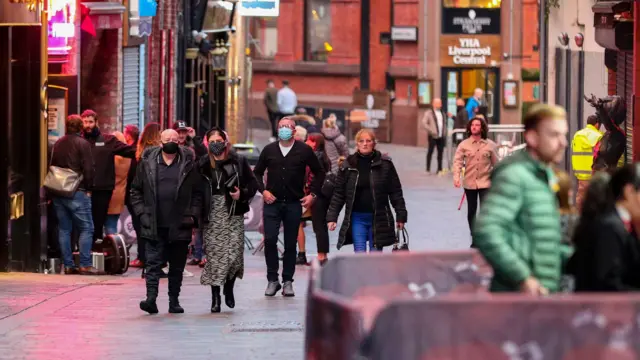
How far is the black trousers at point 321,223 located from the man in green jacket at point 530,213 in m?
10.4

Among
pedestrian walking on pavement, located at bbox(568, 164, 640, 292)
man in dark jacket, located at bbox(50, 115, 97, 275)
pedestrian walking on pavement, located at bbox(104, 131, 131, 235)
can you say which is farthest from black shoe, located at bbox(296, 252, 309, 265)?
pedestrian walking on pavement, located at bbox(568, 164, 640, 292)

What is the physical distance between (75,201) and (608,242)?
11685 mm

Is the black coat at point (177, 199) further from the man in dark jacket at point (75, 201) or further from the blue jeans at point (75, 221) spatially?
the blue jeans at point (75, 221)

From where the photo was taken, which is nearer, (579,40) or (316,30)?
(579,40)

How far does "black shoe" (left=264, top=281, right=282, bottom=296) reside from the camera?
15.8 meters

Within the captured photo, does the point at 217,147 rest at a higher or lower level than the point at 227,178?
higher

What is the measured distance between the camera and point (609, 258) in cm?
716

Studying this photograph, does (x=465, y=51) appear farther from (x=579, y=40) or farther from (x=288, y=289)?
(x=288, y=289)

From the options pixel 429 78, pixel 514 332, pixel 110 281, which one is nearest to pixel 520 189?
pixel 514 332

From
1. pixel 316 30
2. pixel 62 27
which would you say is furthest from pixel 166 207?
pixel 316 30

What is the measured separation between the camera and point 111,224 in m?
19.6

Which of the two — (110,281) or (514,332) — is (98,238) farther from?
(514,332)

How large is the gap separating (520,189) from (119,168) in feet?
40.9

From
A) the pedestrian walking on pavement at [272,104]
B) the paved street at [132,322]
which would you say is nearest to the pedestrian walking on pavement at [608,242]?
the paved street at [132,322]
